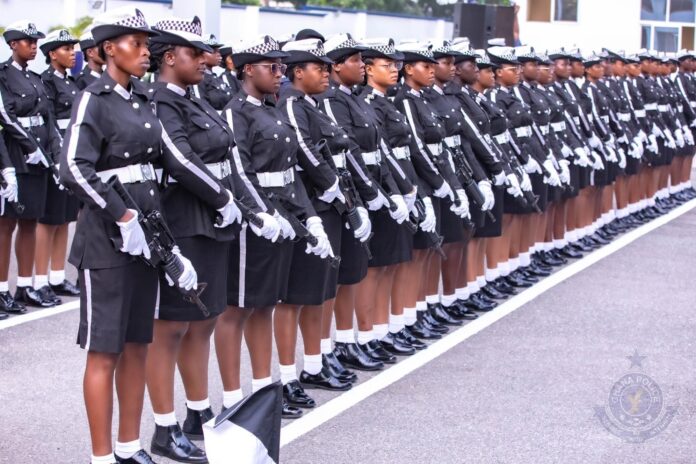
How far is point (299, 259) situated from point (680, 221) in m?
10.5

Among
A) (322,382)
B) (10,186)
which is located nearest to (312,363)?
(322,382)

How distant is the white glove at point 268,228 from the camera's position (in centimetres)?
659

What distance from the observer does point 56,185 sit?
1027cm

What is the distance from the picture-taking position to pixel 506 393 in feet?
26.2

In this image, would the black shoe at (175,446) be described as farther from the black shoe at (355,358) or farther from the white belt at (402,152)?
the white belt at (402,152)

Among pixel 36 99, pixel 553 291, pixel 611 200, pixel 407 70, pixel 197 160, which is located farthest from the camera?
pixel 611 200

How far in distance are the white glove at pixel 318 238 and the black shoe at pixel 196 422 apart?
3.37 ft

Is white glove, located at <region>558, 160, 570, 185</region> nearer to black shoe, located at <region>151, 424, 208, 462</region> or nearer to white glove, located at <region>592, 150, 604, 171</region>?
white glove, located at <region>592, 150, 604, 171</region>

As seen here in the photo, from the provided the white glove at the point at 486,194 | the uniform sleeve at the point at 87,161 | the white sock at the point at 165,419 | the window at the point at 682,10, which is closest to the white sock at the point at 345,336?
the white glove at the point at 486,194

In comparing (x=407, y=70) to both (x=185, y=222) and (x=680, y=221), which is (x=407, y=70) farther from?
(x=680, y=221)

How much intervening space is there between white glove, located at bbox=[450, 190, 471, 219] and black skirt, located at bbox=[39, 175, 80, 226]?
2897 millimetres

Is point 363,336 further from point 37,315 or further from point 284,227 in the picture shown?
point 37,315

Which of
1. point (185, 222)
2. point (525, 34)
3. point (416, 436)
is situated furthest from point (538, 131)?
point (525, 34)

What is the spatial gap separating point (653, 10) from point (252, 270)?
34.2 m
